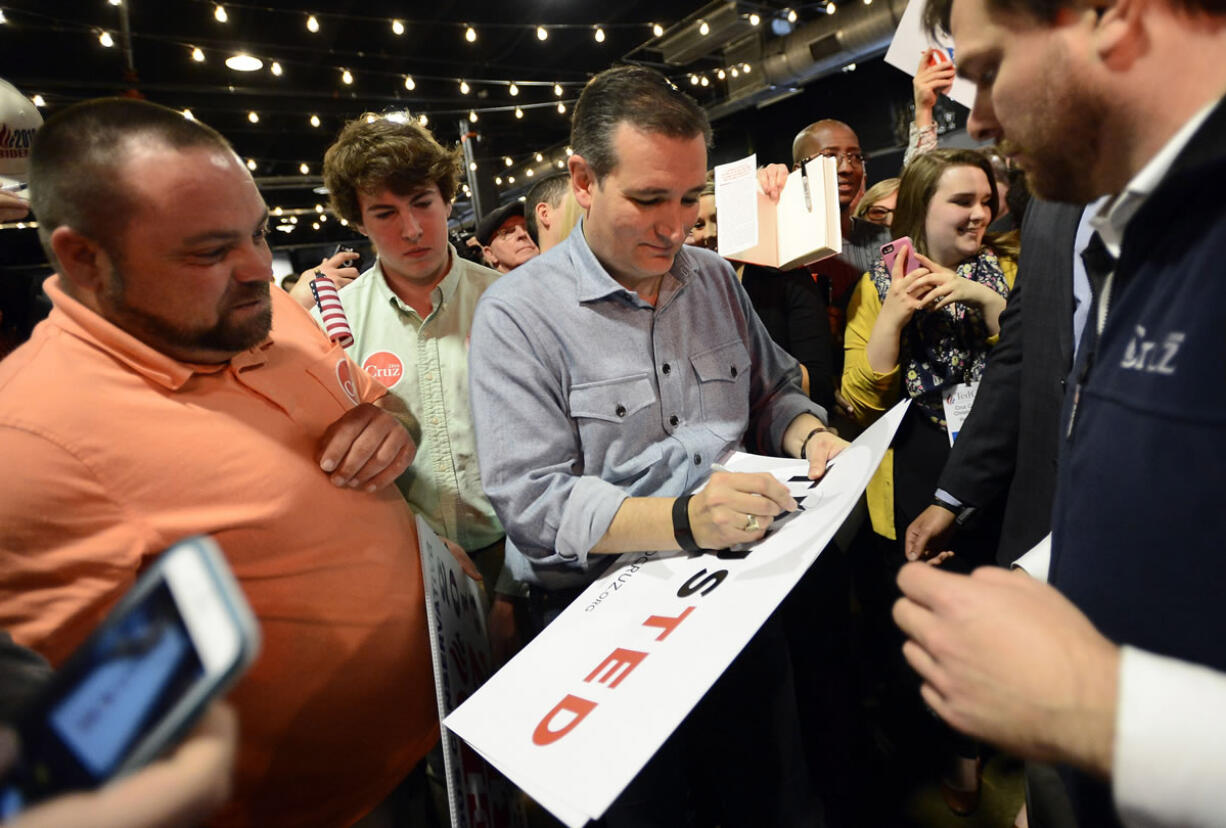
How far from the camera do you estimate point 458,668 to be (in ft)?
3.92

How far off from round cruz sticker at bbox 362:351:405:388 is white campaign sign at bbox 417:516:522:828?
689 mm

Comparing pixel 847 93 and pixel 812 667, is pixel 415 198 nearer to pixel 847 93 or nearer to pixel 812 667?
pixel 812 667

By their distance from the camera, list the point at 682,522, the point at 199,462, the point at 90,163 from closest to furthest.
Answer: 1. the point at 90,163
2. the point at 199,462
3. the point at 682,522

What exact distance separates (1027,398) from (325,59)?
9.09 meters

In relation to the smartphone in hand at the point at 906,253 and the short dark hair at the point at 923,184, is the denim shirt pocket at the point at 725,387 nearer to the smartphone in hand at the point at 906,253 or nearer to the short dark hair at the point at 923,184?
the smartphone in hand at the point at 906,253

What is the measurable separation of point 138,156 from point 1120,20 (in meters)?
1.17

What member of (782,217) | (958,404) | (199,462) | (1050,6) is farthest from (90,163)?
(958,404)

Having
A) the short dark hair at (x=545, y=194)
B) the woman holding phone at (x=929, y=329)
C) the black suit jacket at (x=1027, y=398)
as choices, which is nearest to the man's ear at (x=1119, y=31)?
the black suit jacket at (x=1027, y=398)

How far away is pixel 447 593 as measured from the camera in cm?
126

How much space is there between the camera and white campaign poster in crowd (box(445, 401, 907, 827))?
0.78 m

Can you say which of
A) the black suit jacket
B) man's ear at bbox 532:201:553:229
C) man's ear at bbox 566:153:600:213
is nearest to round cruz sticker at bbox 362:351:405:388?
man's ear at bbox 566:153:600:213

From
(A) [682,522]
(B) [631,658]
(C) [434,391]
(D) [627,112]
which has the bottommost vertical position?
(B) [631,658]

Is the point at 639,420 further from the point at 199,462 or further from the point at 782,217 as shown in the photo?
the point at 782,217

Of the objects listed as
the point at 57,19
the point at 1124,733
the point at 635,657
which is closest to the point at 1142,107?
the point at 1124,733
